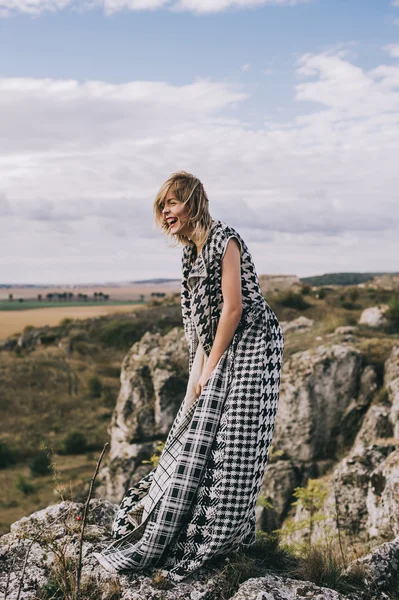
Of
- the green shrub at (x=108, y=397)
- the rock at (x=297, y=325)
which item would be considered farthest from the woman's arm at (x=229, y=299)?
the green shrub at (x=108, y=397)

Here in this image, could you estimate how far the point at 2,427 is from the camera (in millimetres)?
36031

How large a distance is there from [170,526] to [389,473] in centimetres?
335

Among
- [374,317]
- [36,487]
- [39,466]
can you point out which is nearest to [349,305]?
[374,317]

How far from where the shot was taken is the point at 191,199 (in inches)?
171

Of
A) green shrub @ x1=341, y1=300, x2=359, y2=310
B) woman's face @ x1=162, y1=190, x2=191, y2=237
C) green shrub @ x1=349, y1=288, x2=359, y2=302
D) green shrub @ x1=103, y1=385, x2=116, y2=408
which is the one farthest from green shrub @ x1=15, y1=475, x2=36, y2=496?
green shrub @ x1=349, y1=288, x2=359, y2=302

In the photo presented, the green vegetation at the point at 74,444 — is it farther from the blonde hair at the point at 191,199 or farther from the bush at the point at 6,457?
the blonde hair at the point at 191,199

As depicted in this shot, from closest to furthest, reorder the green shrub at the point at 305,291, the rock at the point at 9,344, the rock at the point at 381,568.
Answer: the rock at the point at 381,568 → the green shrub at the point at 305,291 → the rock at the point at 9,344

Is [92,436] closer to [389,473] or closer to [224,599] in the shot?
[389,473]

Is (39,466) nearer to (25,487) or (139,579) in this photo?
(25,487)

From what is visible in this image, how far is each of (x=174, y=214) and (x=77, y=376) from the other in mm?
42983

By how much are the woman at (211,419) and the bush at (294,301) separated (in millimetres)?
31043

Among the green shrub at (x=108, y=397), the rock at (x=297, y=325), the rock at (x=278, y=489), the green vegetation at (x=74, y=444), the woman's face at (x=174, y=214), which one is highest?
the woman's face at (x=174, y=214)

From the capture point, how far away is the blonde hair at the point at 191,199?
4.32 m

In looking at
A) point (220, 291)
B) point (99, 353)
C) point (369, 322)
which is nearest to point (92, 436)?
point (369, 322)
